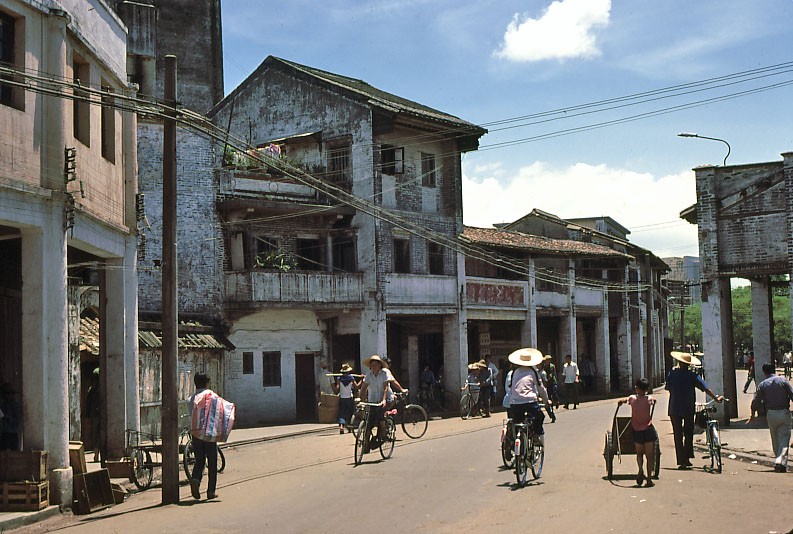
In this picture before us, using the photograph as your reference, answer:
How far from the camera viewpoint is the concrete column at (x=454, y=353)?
3500 centimetres

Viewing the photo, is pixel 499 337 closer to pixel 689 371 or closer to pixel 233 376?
pixel 233 376

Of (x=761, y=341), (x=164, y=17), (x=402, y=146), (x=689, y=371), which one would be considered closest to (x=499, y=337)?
(x=402, y=146)

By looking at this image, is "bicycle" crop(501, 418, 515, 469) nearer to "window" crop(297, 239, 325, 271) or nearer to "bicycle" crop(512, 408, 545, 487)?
"bicycle" crop(512, 408, 545, 487)

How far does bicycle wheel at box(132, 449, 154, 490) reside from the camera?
46.9 feet

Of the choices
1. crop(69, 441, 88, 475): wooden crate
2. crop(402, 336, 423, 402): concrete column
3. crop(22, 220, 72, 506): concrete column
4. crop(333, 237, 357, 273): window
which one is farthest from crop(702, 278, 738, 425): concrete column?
crop(22, 220, 72, 506): concrete column

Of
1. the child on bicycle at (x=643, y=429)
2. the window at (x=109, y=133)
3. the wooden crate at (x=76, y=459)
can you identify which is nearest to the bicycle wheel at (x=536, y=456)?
the child on bicycle at (x=643, y=429)

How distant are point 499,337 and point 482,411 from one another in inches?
423

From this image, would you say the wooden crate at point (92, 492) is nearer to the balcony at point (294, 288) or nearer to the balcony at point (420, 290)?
the balcony at point (294, 288)

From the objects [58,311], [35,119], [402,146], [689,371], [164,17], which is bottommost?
[689,371]

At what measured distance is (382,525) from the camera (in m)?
10.1

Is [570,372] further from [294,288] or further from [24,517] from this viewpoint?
[24,517]

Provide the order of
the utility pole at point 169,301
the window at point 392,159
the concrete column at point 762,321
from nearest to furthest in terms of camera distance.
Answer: the utility pole at point 169,301, the concrete column at point 762,321, the window at point 392,159

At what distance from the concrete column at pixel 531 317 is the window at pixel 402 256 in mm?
7468

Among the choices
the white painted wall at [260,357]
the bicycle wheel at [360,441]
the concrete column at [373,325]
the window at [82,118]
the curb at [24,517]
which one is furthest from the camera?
the concrete column at [373,325]
